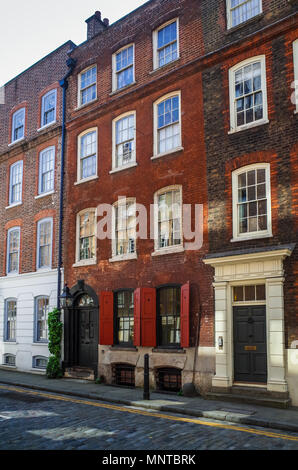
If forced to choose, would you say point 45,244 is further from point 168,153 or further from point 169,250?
point 168,153

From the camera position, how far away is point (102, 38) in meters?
18.2

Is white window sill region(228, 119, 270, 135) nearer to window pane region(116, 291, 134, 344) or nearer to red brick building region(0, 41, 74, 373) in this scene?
window pane region(116, 291, 134, 344)

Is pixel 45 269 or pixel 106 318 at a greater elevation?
pixel 45 269

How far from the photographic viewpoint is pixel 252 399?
11273 millimetres

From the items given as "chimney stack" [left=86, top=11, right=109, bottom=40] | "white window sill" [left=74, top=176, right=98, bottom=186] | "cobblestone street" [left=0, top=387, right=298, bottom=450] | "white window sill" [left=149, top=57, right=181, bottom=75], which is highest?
"chimney stack" [left=86, top=11, right=109, bottom=40]

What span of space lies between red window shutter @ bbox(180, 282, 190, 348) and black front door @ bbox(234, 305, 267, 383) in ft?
4.68

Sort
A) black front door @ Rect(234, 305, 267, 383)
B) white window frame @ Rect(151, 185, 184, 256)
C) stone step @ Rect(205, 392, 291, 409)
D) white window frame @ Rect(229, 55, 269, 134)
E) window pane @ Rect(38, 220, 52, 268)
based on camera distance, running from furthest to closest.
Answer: window pane @ Rect(38, 220, 52, 268), white window frame @ Rect(151, 185, 184, 256), white window frame @ Rect(229, 55, 269, 134), black front door @ Rect(234, 305, 267, 383), stone step @ Rect(205, 392, 291, 409)

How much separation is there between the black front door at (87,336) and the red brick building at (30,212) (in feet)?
5.75

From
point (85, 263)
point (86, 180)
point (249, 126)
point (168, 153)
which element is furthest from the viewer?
Answer: point (86, 180)

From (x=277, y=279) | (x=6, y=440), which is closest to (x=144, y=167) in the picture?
(x=277, y=279)

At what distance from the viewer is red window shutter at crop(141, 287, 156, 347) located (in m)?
14.3

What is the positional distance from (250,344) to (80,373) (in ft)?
23.2

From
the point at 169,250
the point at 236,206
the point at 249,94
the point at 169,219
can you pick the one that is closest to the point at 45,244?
the point at 169,219

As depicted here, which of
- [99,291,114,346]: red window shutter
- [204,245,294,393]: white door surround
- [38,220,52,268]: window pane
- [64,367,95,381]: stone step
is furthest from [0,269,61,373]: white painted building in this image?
[204,245,294,393]: white door surround
